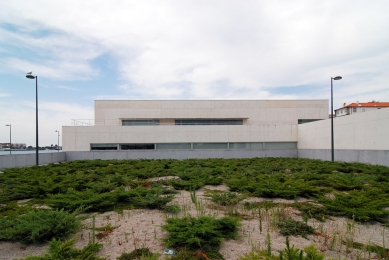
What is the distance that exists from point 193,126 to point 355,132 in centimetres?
1594

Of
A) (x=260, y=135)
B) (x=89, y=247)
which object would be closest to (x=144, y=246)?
(x=89, y=247)

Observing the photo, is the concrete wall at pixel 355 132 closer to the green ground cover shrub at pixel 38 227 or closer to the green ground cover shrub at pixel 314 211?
the green ground cover shrub at pixel 314 211

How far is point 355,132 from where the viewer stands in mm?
20719

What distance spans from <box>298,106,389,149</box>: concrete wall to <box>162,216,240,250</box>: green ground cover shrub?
17441 millimetres

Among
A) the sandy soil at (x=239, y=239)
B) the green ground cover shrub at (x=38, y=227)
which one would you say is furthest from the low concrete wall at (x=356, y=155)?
the green ground cover shrub at (x=38, y=227)

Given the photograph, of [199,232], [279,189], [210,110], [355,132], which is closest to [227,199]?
[279,189]

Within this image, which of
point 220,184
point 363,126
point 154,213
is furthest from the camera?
point 363,126

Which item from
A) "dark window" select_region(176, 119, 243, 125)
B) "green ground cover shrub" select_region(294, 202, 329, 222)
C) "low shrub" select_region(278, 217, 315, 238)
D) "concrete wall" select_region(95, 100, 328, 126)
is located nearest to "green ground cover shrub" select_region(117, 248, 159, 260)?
"low shrub" select_region(278, 217, 315, 238)

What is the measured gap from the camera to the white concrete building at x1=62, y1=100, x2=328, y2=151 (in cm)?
2902

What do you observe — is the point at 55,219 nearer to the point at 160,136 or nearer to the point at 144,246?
the point at 144,246

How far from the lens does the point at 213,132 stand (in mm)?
29750

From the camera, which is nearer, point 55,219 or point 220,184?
point 55,219

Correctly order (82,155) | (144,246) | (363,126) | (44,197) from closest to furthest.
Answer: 1. (144,246)
2. (44,197)
3. (363,126)
4. (82,155)

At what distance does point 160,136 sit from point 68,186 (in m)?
19.9
